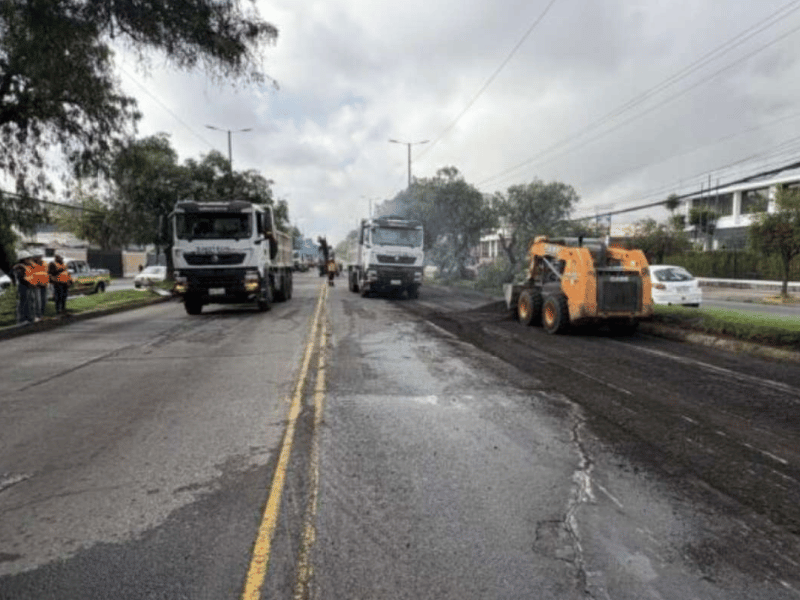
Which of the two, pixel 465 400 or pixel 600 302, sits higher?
pixel 600 302

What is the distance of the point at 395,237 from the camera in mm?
23734

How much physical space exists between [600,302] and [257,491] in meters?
9.31

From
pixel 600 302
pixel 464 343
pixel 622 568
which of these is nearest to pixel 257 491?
pixel 622 568

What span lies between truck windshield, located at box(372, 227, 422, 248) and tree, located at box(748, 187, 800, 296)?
14495mm

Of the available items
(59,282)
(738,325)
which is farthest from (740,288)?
(59,282)

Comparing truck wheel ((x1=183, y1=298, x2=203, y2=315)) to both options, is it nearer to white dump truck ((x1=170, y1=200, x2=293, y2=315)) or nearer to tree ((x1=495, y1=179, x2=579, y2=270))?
white dump truck ((x1=170, y1=200, x2=293, y2=315))

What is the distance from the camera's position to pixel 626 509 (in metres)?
3.86

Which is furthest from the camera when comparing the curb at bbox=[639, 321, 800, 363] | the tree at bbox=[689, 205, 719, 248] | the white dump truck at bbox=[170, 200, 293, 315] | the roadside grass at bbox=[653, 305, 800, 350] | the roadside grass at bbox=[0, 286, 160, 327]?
the tree at bbox=[689, 205, 719, 248]

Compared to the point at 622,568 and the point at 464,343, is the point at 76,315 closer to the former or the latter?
the point at 464,343

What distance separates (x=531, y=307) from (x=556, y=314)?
140 centimetres

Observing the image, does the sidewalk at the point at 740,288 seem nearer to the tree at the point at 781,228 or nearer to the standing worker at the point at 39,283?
the tree at the point at 781,228

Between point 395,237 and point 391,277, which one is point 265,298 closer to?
point 391,277

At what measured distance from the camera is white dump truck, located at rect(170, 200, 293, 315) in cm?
1650

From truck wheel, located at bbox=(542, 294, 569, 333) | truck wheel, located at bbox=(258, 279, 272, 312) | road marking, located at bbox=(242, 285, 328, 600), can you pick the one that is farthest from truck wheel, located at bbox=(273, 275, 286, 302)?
road marking, located at bbox=(242, 285, 328, 600)
